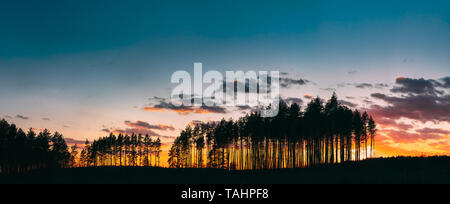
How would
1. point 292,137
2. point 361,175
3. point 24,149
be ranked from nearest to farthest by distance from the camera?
point 361,175, point 292,137, point 24,149

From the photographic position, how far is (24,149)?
8612 cm

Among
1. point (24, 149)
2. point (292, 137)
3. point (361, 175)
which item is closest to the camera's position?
point (361, 175)

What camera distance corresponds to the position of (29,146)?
90.2 metres

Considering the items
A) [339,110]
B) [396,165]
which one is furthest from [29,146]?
[396,165]

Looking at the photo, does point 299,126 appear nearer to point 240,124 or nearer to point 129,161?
point 240,124

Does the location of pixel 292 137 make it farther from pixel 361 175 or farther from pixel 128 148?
pixel 128 148

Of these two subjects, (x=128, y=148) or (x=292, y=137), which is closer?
(x=292, y=137)

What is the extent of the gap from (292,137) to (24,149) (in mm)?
69392

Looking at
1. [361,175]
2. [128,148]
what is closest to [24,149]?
[128,148]

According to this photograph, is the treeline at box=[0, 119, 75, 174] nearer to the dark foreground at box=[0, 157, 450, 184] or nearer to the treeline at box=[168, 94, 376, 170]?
the dark foreground at box=[0, 157, 450, 184]

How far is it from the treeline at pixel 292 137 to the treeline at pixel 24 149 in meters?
47.8

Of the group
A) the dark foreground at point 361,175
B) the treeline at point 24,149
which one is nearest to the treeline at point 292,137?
the dark foreground at point 361,175
